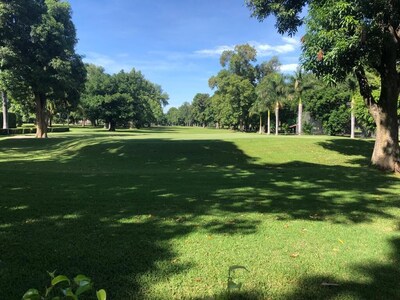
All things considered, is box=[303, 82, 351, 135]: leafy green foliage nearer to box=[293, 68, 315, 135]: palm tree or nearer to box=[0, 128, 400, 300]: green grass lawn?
box=[293, 68, 315, 135]: palm tree

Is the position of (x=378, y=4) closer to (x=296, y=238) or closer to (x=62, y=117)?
(x=296, y=238)

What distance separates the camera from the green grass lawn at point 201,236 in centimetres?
374

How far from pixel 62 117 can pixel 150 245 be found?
330 feet

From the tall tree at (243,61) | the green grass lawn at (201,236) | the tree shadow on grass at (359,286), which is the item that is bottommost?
the tree shadow on grass at (359,286)

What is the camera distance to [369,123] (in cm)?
4434

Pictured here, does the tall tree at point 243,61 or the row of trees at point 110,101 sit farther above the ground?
the tall tree at point 243,61

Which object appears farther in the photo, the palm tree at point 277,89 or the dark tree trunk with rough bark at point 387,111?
the palm tree at point 277,89

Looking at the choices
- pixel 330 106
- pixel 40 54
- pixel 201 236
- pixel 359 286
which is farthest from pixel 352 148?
pixel 330 106

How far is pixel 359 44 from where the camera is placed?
1145 centimetres

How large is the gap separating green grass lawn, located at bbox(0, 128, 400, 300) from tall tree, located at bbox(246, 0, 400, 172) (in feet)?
12.6

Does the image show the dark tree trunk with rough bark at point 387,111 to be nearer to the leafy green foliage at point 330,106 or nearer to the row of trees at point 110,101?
the leafy green foliage at point 330,106

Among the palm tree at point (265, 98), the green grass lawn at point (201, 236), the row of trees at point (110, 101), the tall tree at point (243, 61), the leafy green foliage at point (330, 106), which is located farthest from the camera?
the tall tree at point (243, 61)

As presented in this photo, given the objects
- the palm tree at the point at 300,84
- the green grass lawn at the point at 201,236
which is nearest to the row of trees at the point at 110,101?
the palm tree at the point at 300,84

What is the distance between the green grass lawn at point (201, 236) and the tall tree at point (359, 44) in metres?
3.83
